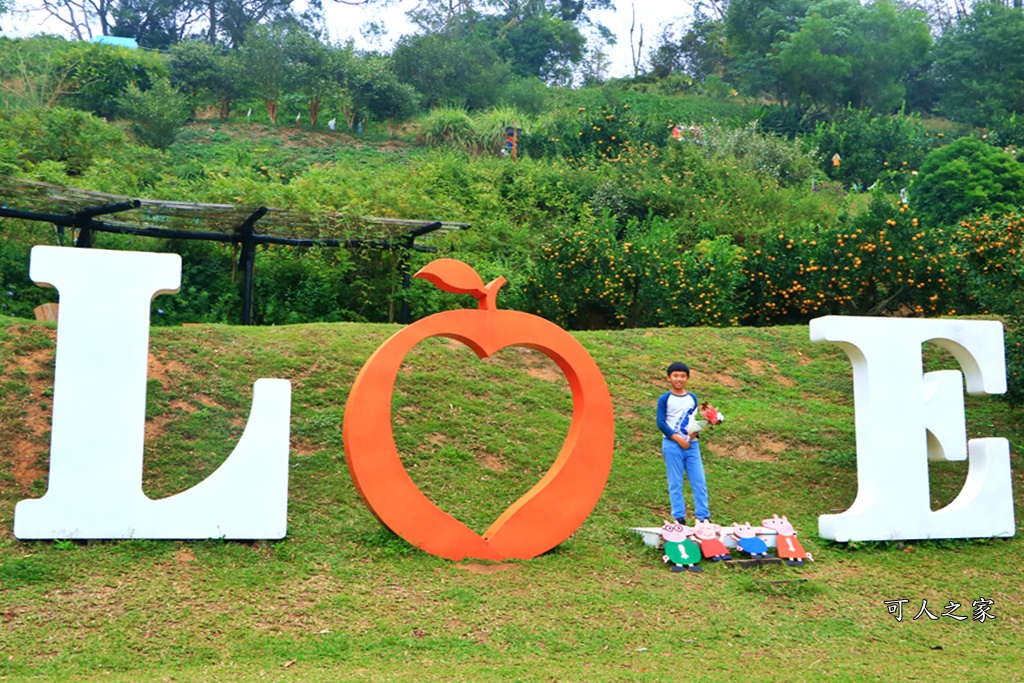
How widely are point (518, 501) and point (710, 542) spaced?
147 centimetres

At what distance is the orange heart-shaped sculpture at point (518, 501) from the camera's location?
22.7ft

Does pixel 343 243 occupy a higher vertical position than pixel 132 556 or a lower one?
higher

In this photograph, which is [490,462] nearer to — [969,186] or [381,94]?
[969,186]

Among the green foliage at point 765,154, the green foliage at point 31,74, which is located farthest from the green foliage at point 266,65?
the green foliage at point 765,154

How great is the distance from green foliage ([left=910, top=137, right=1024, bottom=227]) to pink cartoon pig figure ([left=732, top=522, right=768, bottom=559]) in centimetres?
1570

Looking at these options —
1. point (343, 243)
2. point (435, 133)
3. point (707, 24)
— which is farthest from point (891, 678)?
point (707, 24)

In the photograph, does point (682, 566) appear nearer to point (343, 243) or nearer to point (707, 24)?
point (343, 243)

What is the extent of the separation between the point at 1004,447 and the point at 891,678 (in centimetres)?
375

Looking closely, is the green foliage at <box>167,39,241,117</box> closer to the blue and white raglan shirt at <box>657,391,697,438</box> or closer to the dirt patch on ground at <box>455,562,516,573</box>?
the blue and white raglan shirt at <box>657,391,697,438</box>

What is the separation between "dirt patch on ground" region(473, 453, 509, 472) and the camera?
9.09 m

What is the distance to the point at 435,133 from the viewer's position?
28.4 m

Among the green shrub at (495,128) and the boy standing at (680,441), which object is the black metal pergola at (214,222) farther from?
the green shrub at (495,128)

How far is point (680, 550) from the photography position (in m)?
7.47

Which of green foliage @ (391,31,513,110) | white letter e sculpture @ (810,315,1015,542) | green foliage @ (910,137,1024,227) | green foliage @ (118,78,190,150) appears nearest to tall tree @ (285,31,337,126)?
green foliage @ (391,31,513,110)
